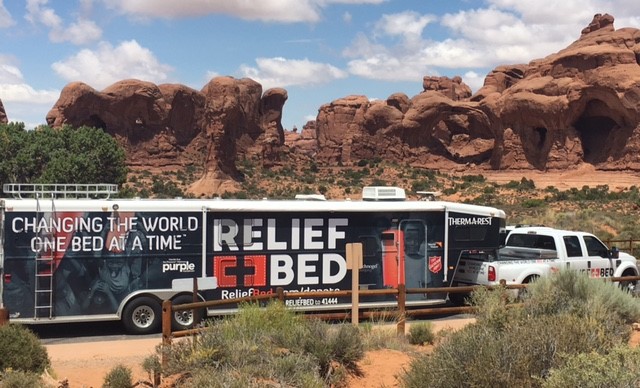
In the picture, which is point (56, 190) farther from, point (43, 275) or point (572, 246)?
point (572, 246)

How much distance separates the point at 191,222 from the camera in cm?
1216

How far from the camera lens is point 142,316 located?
1204 cm

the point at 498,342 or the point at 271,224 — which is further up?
the point at 271,224

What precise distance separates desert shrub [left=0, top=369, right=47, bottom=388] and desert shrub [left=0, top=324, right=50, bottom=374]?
504mm

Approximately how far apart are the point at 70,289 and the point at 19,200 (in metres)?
1.83

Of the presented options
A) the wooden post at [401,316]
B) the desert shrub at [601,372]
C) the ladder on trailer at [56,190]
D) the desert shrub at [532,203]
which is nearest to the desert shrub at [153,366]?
the wooden post at [401,316]

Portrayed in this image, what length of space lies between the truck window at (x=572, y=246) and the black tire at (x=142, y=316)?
915cm

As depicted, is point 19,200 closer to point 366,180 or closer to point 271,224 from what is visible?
point 271,224

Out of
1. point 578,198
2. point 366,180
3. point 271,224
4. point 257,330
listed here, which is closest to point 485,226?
point 271,224

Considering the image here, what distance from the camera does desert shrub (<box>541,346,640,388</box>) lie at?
4.62 meters

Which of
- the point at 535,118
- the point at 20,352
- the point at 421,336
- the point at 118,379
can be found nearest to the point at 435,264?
the point at 421,336

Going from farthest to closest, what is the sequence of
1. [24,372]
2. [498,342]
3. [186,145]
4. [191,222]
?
[186,145]
[191,222]
[24,372]
[498,342]

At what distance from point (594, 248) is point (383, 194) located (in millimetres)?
5370

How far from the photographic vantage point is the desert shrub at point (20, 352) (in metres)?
8.14
